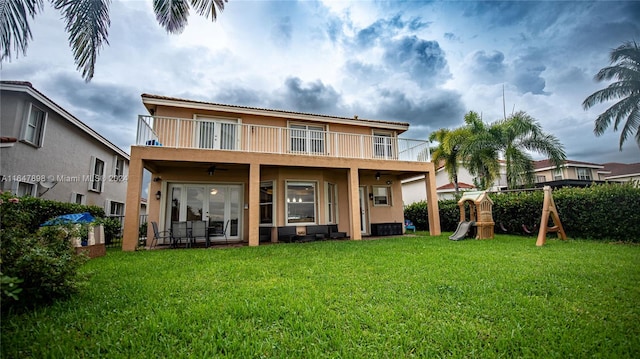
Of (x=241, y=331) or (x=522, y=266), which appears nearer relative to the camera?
(x=241, y=331)

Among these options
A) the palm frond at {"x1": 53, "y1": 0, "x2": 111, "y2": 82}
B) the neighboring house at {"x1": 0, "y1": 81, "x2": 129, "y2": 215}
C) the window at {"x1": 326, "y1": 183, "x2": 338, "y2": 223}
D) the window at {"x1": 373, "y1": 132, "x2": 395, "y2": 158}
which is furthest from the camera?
the window at {"x1": 373, "y1": 132, "x2": 395, "y2": 158}

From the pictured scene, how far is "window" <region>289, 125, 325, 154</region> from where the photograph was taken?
11.9 meters

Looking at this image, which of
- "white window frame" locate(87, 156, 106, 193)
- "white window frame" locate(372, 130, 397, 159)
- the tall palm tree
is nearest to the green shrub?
"white window frame" locate(372, 130, 397, 159)

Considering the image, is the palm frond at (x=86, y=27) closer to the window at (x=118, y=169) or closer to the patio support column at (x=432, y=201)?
the patio support column at (x=432, y=201)

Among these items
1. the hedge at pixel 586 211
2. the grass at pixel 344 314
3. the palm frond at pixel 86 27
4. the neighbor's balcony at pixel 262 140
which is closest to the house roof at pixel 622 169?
the hedge at pixel 586 211

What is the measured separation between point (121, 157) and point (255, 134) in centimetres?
1238

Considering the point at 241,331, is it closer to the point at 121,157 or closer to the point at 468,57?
the point at 468,57

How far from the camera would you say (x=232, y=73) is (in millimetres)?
14703

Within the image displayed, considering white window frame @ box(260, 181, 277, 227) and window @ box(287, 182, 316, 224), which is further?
window @ box(287, 182, 316, 224)

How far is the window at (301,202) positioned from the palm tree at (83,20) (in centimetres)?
678

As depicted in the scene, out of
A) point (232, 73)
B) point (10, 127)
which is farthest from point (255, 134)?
point (10, 127)

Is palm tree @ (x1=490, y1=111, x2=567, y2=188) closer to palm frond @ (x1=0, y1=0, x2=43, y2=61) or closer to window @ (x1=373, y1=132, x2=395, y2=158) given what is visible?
window @ (x1=373, y1=132, x2=395, y2=158)

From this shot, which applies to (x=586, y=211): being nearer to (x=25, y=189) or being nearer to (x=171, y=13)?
(x=171, y=13)

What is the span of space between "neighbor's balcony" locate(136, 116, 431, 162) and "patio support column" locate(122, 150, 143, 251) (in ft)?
2.87
